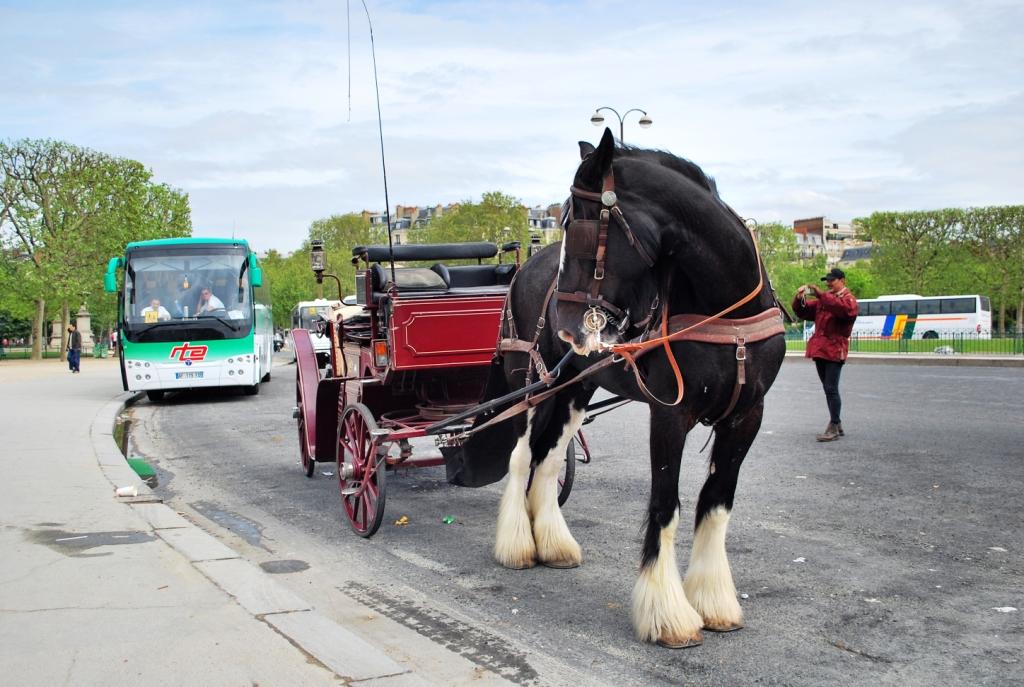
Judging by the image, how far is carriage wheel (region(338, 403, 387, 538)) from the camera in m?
6.42

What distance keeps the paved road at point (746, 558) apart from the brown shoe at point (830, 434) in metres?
0.26

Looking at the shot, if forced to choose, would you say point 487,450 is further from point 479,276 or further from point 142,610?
point 142,610

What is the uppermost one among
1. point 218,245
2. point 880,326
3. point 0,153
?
point 0,153

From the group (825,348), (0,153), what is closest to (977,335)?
(825,348)

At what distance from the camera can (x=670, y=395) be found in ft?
14.2

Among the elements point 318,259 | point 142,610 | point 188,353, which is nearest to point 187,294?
point 188,353

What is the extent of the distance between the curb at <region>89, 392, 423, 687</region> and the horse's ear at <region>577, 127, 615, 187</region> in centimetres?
230

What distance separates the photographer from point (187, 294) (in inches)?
721

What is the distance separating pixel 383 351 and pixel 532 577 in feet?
7.34

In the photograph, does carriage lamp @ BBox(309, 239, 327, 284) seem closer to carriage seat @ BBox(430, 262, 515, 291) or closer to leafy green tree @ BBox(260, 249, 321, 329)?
carriage seat @ BBox(430, 262, 515, 291)

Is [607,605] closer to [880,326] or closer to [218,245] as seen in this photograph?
[218,245]

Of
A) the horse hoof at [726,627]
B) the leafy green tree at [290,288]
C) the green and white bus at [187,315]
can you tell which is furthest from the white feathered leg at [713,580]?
the leafy green tree at [290,288]

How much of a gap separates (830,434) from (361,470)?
6.08 meters

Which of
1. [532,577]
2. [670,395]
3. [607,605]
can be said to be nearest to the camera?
[670,395]
